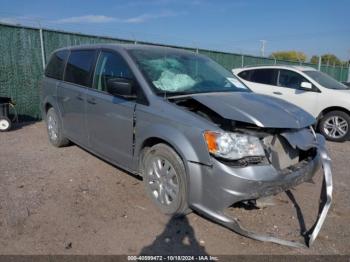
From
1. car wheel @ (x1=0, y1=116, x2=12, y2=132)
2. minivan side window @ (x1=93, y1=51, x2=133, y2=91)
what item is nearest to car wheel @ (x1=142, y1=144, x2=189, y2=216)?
minivan side window @ (x1=93, y1=51, x2=133, y2=91)

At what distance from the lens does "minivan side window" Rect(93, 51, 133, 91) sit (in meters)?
4.04

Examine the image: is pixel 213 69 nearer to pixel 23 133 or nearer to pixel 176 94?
pixel 176 94

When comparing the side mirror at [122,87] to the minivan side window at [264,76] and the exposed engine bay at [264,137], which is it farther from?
the minivan side window at [264,76]

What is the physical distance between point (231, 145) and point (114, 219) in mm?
1472

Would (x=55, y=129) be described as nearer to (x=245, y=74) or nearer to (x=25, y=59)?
(x=25, y=59)

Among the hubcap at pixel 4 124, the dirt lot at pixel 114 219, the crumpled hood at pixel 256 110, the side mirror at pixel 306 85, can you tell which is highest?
the crumpled hood at pixel 256 110

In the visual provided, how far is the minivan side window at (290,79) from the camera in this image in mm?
8133

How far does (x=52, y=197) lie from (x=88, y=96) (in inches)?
55.7

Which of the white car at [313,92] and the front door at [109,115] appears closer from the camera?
the front door at [109,115]

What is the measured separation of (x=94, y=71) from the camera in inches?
180

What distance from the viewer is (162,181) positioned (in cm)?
355

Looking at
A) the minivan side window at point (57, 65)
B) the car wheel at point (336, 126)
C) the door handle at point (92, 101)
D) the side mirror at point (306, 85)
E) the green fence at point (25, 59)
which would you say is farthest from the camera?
the green fence at point (25, 59)

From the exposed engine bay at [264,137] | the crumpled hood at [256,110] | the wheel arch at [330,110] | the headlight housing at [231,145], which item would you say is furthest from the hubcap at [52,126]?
the wheel arch at [330,110]

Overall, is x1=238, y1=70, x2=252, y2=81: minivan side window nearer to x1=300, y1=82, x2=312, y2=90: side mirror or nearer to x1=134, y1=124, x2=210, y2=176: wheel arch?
x1=300, y1=82, x2=312, y2=90: side mirror
